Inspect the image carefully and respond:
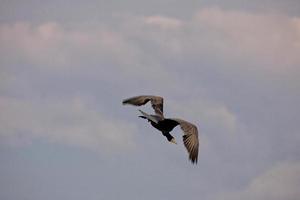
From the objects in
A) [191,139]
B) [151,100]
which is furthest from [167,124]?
[151,100]

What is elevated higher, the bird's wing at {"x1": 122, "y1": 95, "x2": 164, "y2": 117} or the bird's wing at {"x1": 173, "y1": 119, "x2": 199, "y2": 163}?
the bird's wing at {"x1": 122, "y1": 95, "x2": 164, "y2": 117}

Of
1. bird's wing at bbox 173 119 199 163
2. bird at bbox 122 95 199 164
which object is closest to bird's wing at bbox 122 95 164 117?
bird at bbox 122 95 199 164

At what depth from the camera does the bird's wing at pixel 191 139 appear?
34.1 m

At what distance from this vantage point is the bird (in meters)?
34.5

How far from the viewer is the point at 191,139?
34.8 m

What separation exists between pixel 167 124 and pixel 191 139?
Answer: 2358 mm

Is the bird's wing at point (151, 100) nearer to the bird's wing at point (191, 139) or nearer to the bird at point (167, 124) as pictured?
the bird at point (167, 124)

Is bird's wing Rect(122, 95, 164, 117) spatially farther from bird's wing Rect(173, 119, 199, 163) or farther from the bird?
bird's wing Rect(173, 119, 199, 163)

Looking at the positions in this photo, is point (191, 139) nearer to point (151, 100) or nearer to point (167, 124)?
point (167, 124)

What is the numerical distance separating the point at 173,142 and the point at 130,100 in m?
3.85

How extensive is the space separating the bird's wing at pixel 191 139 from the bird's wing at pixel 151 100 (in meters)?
4.12

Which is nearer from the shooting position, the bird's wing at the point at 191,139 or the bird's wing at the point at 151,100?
the bird's wing at the point at 191,139

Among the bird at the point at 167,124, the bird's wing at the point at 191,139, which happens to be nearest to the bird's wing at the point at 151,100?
the bird at the point at 167,124

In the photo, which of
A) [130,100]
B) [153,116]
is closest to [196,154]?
[153,116]
